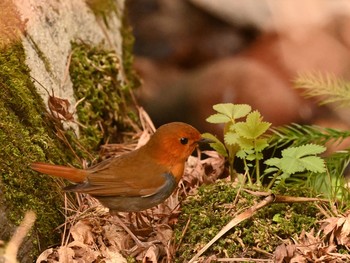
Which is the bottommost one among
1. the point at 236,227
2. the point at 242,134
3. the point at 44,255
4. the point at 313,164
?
the point at 236,227

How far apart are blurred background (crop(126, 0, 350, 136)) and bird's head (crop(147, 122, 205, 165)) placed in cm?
370

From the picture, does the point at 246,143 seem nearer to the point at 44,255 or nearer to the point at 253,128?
the point at 253,128

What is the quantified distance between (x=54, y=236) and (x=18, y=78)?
33.5 inches

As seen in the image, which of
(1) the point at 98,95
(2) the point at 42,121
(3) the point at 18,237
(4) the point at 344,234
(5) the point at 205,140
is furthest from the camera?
(1) the point at 98,95

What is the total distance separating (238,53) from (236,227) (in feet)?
19.8

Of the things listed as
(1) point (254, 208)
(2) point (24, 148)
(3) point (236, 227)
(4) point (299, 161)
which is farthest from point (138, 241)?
(4) point (299, 161)

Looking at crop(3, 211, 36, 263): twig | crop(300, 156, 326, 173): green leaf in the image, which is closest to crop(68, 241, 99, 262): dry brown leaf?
crop(3, 211, 36, 263): twig

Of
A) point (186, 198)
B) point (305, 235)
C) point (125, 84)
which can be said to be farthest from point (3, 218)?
point (125, 84)

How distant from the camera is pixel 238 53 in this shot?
9.62 m

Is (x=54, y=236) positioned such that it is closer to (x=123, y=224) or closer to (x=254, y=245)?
(x=123, y=224)

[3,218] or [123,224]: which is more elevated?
[3,218]

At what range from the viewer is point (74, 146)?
445 cm

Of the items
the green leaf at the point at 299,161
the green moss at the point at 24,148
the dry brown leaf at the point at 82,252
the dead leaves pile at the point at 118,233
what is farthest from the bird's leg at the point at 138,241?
the green leaf at the point at 299,161

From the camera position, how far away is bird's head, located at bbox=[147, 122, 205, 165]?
4316 mm
